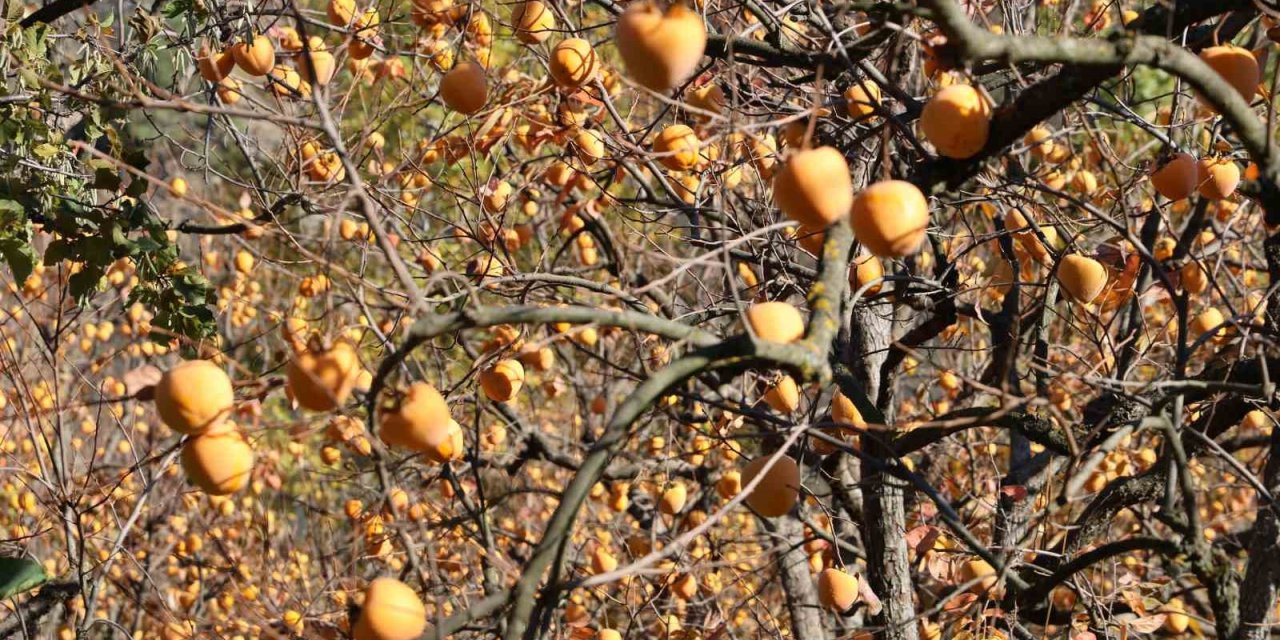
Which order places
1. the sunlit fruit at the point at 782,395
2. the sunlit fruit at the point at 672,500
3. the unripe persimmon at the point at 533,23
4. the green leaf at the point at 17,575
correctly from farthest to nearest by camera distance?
1. the sunlit fruit at the point at 672,500
2. the unripe persimmon at the point at 533,23
3. the sunlit fruit at the point at 782,395
4. the green leaf at the point at 17,575

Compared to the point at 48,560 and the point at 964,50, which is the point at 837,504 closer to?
the point at 964,50

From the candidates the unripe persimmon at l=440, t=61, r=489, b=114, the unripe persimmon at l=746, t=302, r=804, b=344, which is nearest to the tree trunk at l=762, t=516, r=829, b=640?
the unripe persimmon at l=440, t=61, r=489, b=114

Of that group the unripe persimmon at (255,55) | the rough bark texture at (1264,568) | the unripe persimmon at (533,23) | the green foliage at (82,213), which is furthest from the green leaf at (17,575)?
the rough bark texture at (1264,568)

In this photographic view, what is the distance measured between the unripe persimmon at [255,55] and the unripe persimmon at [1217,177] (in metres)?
2.25

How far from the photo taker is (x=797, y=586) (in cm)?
395

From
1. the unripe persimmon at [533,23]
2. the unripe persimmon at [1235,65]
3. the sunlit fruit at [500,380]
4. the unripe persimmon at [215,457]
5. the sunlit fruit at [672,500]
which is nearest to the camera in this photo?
the unripe persimmon at [215,457]

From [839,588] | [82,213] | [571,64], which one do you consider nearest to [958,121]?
[571,64]

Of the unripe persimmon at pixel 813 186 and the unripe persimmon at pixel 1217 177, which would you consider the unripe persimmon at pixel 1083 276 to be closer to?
the unripe persimmon at pixel 1217 177

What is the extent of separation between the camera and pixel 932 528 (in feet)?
10.1

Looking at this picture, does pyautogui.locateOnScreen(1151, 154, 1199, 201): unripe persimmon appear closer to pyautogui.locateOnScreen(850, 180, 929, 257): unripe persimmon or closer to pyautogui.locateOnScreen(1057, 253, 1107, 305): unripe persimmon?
pyautogui.locateOnScreen(1057, 253, 1107, 305): unripe persimmon

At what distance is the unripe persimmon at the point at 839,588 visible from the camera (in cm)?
277

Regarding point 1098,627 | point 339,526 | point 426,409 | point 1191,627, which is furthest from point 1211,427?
point 339,526

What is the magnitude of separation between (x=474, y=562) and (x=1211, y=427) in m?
3.61

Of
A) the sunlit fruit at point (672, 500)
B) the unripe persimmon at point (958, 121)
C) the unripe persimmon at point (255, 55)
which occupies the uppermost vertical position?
the unripe persimmon at point (255, 55)
